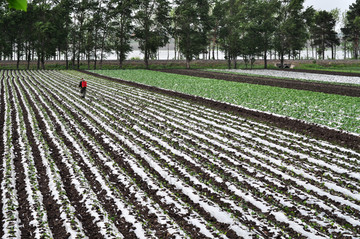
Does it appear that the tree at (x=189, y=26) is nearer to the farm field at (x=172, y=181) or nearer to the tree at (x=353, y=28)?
the tree at (x=353, y=28)

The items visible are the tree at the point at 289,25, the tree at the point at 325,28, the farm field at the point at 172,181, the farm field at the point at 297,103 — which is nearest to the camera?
the farm field at the point at 172,181

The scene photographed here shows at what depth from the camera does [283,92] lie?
26.8 metres

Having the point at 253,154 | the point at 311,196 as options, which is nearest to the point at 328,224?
the point at 311,196

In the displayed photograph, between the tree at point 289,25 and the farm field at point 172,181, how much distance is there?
1816 inches

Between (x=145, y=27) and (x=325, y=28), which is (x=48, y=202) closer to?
(x=145, y=27)

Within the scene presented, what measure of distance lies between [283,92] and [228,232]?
2172cm

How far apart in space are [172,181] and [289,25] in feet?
178

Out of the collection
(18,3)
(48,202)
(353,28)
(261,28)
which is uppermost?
(353,28)

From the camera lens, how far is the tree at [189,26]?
62000 mm

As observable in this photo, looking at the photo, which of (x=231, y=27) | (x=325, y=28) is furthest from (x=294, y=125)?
(x=325, y=28)

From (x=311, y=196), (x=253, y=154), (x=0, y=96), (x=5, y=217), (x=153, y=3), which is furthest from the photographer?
(x=153, y=3)

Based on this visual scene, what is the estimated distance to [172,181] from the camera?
9.57 metres

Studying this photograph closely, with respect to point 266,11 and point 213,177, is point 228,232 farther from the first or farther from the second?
point 266,11

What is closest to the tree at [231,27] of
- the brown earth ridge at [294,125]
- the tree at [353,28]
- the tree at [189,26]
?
the tree at [189,26]
